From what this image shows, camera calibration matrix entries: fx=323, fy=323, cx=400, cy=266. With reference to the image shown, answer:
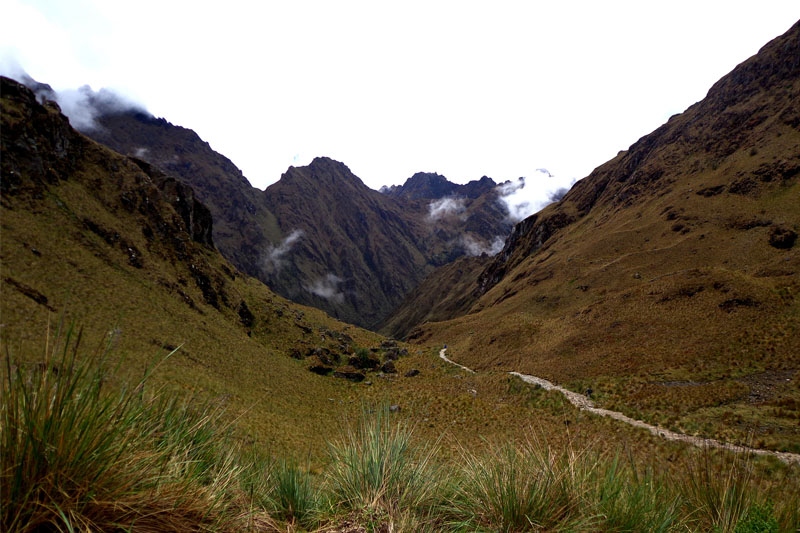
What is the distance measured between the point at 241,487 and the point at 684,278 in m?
46.7

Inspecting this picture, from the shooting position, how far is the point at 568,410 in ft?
63.4

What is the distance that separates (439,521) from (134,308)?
29.9 m

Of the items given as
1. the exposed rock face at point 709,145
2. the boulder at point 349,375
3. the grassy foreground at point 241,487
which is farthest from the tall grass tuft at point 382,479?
the exposed rock face at point 709,145

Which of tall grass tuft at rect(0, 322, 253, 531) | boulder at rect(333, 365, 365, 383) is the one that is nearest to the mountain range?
tall grass tuft at rect(0, 322, 253, 531)

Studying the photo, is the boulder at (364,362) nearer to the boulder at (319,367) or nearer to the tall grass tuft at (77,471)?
the boulder at (319,367)

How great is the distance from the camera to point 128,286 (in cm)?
2650

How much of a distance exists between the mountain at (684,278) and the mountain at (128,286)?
70.3 feet

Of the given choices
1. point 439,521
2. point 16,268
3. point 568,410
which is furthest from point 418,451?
point 16,268

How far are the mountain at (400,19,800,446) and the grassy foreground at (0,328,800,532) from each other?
14802mm

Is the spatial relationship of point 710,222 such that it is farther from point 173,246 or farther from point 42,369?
point 173,246

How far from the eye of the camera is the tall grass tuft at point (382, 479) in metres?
2.96

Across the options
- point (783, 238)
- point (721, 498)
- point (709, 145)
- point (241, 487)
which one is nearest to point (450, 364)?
point (721, 498)

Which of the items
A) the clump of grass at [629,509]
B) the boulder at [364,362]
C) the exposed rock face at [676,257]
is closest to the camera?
the clump of grass at [629,509]

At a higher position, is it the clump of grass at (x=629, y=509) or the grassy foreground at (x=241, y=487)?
the grassy foreground at (x=241, y=487)
